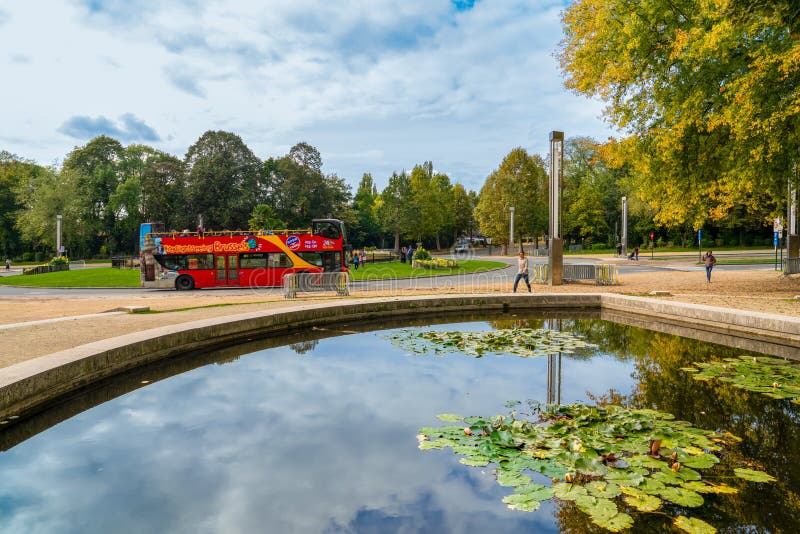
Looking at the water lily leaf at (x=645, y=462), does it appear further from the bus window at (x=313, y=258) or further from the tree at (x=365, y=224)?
the tree at (x=365, y=224)

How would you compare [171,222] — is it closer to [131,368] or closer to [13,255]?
[13,255]

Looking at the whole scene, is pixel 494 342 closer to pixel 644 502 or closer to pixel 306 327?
pixel 306 327

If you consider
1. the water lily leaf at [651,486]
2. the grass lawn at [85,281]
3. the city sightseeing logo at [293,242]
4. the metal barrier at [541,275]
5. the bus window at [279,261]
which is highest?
the city sightseeing logo at [293,242]

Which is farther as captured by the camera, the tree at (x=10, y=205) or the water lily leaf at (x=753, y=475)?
the tree at (x=10, y=205)

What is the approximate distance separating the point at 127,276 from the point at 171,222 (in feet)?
104

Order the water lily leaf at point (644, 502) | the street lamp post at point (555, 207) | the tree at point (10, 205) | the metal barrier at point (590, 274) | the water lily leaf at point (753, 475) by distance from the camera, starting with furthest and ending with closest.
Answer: the tree at point (10, 205) < the metal barrier at point (590, 274) < the street lamp post at point (555, 207) < the water lily leaf at point (753, 475) < the water lily leaf at point (644, 502)

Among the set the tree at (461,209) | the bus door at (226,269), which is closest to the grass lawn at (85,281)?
the bus door at (226,269)

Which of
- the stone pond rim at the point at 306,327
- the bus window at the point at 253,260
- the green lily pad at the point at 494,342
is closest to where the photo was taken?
the stone pond rim at the point at 306,327

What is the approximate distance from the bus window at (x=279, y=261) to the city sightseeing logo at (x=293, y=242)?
562 millimetres

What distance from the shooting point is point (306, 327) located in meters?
13.1

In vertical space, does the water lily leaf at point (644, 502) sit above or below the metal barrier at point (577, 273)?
below

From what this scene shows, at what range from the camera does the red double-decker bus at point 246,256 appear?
25172 millimetres

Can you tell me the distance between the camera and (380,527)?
4.03 m

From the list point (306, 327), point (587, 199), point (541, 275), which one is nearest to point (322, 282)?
point (306, 327)
